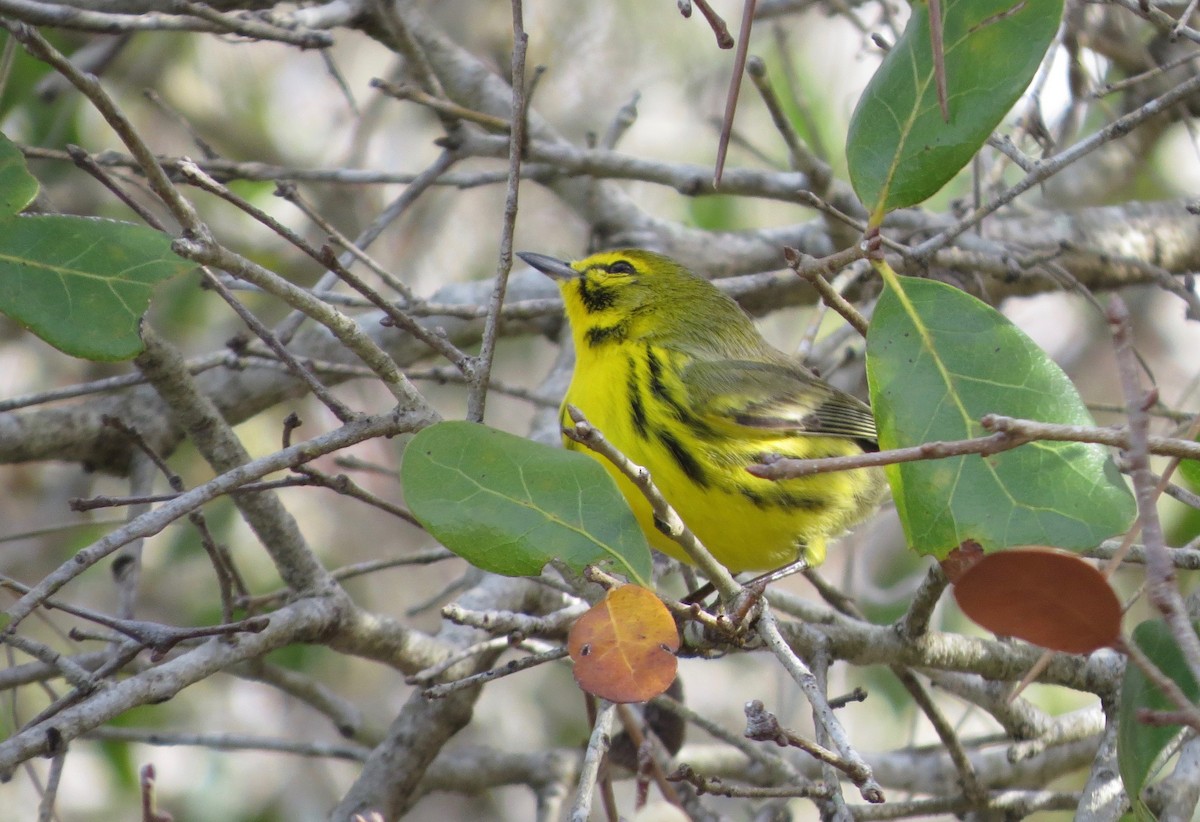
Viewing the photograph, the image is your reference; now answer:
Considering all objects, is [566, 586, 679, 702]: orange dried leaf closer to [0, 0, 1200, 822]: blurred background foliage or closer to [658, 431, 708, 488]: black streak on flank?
[658, 431, 708, 488]: black streak on flank

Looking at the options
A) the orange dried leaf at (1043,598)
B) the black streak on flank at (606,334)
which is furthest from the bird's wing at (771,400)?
the orange dried leaf at (1043,598)

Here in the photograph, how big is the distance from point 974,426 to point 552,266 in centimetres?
234

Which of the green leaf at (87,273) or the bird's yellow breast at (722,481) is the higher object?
the green leaf at (87,273)

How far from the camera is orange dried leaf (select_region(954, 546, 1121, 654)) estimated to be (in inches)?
46.5

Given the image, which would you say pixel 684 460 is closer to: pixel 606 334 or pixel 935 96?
pixel 606 334

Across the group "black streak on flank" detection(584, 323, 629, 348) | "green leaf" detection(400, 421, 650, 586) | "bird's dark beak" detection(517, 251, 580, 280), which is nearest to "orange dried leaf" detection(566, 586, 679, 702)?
"green leaf" detection(400, 421, 650, 586)

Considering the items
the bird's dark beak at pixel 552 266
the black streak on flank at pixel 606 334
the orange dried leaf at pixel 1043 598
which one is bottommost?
the orange dried leaf at pixel 1043 598

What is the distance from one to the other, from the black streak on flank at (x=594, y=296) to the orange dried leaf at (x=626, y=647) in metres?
2.27

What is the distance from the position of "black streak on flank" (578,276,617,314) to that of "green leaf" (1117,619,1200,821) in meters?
2.24

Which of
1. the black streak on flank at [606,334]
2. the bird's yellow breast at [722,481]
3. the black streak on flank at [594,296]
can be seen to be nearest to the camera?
the bird's yellow breast at [722,481]

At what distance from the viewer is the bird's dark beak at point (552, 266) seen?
12.7ft

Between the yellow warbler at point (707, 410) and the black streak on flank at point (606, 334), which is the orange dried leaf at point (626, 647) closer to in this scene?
the yellow warbler at point (707, 410)

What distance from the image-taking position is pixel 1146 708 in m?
1.72

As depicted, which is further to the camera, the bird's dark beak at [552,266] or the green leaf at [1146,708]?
the bird's dark beak at [552,266]
